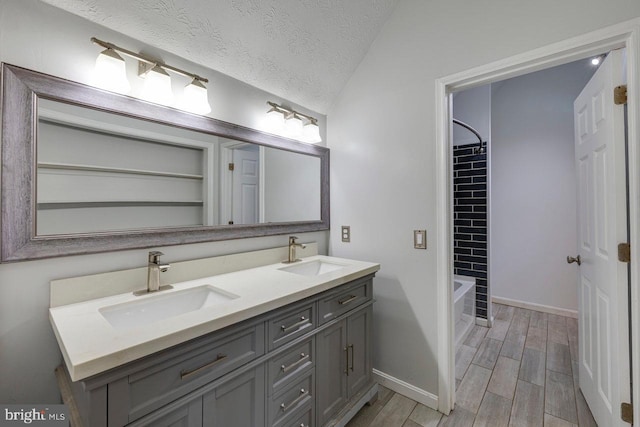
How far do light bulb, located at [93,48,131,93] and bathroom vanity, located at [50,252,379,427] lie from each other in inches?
35.8

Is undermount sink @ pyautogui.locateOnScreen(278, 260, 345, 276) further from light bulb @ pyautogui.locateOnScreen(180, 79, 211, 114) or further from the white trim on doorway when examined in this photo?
light bulb @ pyautogui.locateOnScreen(180, 79, 211, 114)

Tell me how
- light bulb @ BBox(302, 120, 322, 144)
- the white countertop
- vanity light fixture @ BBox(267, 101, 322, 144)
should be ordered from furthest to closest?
light bulb @ BBox(302, 120, 322, 144) < vanity light fixture @ BBox(267, 101, 322, 144) < the white countertop

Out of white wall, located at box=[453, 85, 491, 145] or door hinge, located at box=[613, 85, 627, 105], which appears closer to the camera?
door hinge, located at box=[613, 85, 627, 105]

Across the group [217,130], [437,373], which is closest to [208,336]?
[217,130]

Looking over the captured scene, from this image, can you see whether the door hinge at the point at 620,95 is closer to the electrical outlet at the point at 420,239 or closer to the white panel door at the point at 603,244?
the white panel door at the point at 603,244

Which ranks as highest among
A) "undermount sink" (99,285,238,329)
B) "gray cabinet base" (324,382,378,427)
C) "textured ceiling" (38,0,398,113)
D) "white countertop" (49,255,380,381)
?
"textured ceiling" (38,0,398,113)

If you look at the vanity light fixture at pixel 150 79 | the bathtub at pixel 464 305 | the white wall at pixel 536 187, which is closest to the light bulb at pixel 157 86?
the vanity light fixture at pixel 150 79

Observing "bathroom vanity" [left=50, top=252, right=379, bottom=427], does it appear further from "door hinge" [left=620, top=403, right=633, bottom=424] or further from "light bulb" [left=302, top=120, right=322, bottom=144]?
"door hinge" [left=620, top=403, right=633, bottom=424]

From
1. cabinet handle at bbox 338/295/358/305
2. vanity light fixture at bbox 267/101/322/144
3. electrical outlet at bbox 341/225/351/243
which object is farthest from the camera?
electrical outlet at bbox 341/225/351/243

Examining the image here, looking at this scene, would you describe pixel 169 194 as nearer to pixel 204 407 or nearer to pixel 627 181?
pixel 204 407

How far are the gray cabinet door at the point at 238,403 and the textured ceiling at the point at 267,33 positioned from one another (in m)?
1.57

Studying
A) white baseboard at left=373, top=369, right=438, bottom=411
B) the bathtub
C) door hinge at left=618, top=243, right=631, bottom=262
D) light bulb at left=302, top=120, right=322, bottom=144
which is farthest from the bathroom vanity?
the bathtub

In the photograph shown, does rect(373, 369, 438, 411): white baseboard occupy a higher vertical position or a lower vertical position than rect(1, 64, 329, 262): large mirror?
lower

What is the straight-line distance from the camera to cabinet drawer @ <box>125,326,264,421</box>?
83 cm
